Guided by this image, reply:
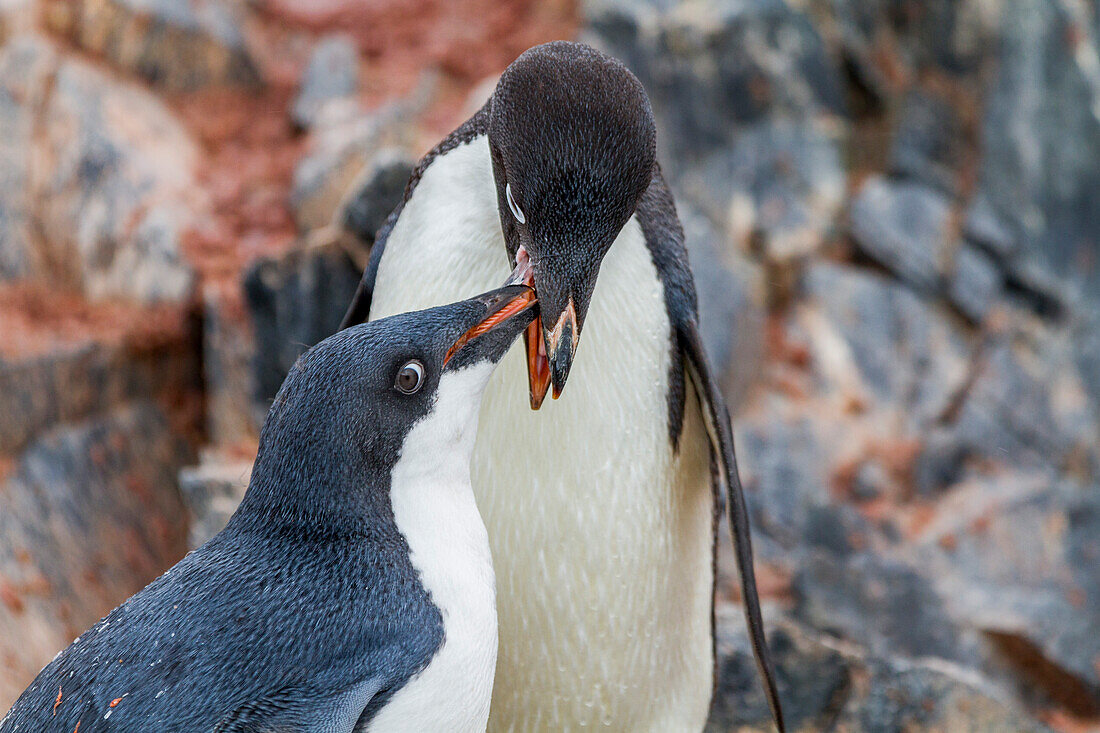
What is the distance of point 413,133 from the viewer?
4.44 metres

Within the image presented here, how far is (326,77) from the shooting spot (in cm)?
506

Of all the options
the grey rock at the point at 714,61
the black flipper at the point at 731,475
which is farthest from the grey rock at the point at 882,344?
the black flipper at the point at 731,475

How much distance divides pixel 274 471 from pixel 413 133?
11.3 ft

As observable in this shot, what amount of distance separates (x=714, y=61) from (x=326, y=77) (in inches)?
77.4

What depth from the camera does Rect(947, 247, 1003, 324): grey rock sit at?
5.00 m

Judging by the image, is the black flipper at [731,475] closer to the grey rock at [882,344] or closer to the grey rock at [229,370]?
the grey rock at [229,370]

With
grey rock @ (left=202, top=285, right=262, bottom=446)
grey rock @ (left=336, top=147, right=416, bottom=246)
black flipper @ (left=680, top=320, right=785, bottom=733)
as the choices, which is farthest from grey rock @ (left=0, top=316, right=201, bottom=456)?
black flipper @ (left=680, top=320, right=785, bottom=733)

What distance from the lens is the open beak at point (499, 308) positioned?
1.26 m

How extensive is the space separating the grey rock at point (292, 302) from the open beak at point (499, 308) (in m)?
1.98

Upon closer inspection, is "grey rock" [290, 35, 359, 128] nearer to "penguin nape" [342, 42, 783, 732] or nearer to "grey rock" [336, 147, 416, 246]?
"grey rock" [336, 147, 416, 246]

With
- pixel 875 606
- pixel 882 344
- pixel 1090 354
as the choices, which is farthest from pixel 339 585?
pixel 1090 354

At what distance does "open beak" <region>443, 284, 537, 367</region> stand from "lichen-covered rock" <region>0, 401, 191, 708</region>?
Result: 2.15 m

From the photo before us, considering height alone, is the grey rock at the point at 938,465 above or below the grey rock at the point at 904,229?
below

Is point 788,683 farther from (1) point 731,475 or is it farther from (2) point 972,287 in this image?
(2) point 972,287
